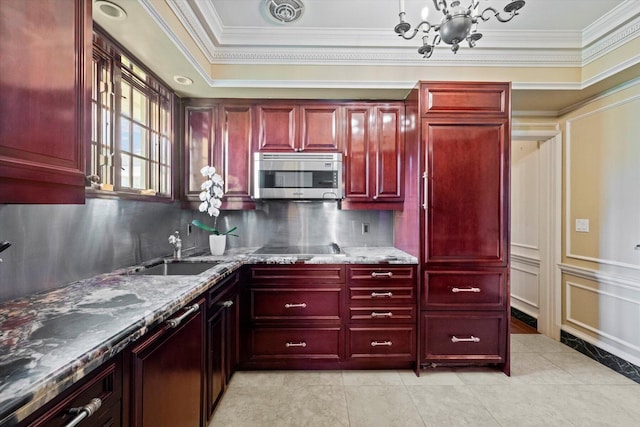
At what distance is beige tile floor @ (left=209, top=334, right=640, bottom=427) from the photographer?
70.6 inches

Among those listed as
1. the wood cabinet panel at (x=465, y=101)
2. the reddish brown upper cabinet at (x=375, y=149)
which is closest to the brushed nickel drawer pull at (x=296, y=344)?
the reddish brown upper cabinet at (x=375, y=149)

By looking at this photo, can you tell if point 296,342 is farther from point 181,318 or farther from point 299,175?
point 299,175

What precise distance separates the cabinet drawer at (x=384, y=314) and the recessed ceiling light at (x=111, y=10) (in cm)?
238

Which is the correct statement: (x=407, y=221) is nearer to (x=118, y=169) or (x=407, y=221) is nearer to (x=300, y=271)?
(x=300, y=271)

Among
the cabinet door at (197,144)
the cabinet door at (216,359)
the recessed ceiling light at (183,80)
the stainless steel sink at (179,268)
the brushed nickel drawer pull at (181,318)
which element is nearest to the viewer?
the brushed nickel drawer pull at (181,318)

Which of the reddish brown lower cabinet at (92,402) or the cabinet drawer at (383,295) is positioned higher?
the reddish brown lower cabinet at (92,402)

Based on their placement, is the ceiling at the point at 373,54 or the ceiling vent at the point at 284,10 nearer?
the ceiling vent at the point at 284,10

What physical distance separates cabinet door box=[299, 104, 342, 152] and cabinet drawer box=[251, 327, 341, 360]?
1582mm

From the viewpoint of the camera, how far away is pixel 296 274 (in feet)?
7.45

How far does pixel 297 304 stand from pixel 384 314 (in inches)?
27.9

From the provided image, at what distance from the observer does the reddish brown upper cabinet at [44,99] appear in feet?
2.68

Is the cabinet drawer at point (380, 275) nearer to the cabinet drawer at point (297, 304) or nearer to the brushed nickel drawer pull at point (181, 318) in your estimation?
the cabinet drawer at point (297, 304)

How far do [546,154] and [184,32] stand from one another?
351 cm

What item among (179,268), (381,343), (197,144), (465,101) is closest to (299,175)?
(197,144)
